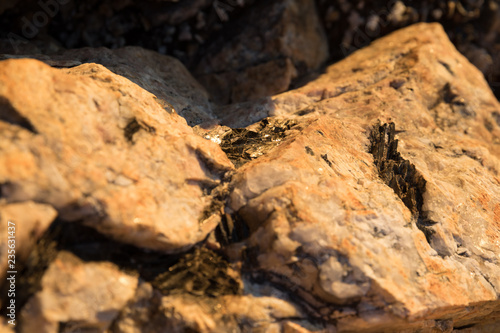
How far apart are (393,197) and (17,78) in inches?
88.3

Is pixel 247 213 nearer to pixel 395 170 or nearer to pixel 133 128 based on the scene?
pixel 133 128

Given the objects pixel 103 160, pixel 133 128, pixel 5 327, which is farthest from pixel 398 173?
pixel 5 327

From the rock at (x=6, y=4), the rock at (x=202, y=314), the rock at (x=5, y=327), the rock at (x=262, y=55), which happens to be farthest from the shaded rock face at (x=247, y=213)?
the rock at (x=6, y=4)

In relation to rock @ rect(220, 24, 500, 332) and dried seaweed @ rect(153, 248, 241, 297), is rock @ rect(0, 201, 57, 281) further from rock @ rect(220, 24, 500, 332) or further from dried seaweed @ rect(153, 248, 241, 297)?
rock @ rect(220, 24, 500, 332)

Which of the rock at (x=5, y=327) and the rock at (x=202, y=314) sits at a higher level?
the rock at (x=5, y=327)

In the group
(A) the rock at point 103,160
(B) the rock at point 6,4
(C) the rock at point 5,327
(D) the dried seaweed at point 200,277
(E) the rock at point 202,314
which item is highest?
(B) the rock at point 6,4

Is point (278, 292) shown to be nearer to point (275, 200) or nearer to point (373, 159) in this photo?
point (275, 200)

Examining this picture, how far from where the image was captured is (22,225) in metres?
1.71

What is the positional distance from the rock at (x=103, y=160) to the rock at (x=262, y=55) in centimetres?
184

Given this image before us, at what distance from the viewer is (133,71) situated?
3070 millimetres

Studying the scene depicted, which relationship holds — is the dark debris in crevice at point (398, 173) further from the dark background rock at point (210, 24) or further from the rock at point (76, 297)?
the rock at point (76, 297)

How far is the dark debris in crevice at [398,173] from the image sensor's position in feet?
Result: 8.35

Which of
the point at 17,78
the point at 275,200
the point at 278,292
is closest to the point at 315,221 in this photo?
the point at 275,200

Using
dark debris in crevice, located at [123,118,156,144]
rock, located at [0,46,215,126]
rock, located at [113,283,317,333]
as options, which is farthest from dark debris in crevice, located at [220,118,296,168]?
rock, located at [113,283,317,333]
